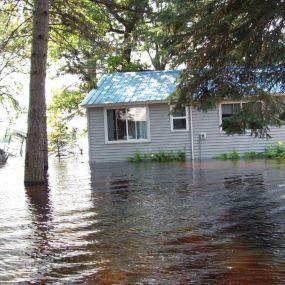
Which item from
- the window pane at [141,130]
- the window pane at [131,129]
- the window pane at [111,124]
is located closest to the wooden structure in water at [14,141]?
the window pane at [111,124]

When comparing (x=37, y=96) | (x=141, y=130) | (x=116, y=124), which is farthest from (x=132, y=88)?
(x=37, y=96)

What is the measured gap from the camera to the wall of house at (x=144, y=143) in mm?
20688

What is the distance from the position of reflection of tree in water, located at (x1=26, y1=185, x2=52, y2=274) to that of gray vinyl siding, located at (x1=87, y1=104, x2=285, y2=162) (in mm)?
8790

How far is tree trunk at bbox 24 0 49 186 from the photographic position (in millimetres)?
12859

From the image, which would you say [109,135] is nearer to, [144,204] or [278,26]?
→ [144,204]

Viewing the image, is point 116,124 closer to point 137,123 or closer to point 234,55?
point 137,123

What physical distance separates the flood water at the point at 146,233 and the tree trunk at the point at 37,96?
1.11 m

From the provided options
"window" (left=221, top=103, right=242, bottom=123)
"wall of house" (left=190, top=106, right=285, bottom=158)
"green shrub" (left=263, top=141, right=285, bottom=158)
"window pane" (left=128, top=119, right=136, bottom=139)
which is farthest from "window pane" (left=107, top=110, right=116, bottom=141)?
"green shrub" (left=263, top=141, right=285, bottom=158)

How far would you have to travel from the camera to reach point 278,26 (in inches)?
286

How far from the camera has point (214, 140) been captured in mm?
20578

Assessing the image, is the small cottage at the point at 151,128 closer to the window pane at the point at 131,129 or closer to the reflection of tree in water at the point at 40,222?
the window pane at the point at 131,129

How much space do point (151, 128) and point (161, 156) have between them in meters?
1.34

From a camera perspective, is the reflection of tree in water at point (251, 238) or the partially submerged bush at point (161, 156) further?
the partially submerged bush at point (161, 156)

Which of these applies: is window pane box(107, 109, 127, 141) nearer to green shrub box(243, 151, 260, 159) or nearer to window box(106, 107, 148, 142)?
window box(106, 107, 148, 142)
